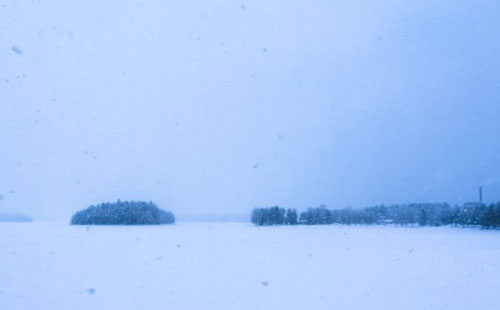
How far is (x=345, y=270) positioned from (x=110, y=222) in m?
27.1

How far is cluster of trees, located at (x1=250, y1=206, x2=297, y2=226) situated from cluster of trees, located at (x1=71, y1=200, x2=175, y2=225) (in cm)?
690

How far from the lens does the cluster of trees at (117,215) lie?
32312 millimetres

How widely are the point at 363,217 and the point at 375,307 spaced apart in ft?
104

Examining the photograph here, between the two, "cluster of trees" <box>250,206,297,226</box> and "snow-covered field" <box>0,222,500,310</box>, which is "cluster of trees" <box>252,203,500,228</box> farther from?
"snow-covered field" <box>0,222,500,310</box>

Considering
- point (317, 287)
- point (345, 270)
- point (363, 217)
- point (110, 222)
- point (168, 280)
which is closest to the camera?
point (317, 287)

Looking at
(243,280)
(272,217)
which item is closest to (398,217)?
(272,217)

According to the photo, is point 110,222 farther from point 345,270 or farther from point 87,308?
point 87,308

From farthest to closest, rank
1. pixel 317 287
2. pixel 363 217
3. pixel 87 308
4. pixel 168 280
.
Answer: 1. pixel 363 217
2. pixel 168 280
3. pixel 317 287
4. pixel 87 308

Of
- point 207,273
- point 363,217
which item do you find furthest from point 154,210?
point 207,273

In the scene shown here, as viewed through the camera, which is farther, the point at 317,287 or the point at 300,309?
the point at 317,287

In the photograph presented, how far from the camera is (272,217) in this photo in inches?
1355

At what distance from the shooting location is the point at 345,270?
27.3 ft

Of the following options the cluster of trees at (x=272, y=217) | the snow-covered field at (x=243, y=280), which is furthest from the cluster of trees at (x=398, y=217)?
the snow-covered field at (x=243, y=280)

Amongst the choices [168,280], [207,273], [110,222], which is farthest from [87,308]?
[110,222]
